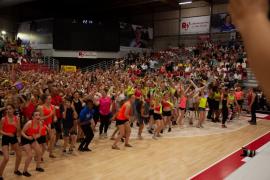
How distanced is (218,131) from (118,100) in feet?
14.5

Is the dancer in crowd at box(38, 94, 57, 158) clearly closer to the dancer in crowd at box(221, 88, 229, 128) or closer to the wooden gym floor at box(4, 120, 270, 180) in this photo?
the wooden gym floor at box(4, 120, 270, 180)

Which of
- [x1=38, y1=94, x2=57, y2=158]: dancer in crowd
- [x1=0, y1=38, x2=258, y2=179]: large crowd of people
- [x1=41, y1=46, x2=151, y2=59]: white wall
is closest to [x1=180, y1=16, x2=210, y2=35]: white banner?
[x1=0, y1=38, x2=258, y2=179]: large crowd of people

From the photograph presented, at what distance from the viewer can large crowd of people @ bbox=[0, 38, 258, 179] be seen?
6430 millimetres

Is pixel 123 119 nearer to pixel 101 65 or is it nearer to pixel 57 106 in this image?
pixel 57 106

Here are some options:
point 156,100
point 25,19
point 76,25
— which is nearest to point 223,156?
point 156,100

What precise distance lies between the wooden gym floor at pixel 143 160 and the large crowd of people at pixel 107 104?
14.7 inches

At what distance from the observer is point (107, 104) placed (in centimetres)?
962

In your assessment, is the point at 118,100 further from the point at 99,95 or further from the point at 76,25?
the point at 76,25

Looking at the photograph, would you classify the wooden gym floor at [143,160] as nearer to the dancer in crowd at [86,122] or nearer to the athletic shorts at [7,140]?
the dancer in crowd at [86,122]

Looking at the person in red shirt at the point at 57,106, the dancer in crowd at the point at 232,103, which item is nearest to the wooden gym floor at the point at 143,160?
the person in red shirt at the point at 57,106

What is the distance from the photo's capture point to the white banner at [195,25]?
28.6m

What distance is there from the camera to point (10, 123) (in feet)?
19.4

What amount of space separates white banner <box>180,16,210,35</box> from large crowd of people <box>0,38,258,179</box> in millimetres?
6303

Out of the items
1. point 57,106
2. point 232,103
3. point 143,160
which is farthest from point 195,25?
point 143,160
